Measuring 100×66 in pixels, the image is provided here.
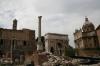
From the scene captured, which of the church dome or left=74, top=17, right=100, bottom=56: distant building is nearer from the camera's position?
left=74, top=17, right=100, bottom=56: distant building

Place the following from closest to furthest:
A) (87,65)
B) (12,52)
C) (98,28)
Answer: (87,65) < (12,52) < (98,28)

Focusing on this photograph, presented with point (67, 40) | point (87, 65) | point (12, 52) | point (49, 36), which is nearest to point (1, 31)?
point (12, 52)

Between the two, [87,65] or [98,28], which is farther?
[98,28]

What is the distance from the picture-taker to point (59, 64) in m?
32.5

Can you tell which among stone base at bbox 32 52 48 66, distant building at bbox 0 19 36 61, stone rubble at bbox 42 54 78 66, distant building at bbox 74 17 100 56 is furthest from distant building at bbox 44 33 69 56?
stone rubble at bbox 42 54 78 66

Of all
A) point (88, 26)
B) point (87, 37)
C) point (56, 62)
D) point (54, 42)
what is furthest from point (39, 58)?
point (88, 26)

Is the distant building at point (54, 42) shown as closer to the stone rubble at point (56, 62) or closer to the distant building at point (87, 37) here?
the distant building at point (87, 37)

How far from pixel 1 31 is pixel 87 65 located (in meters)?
29.4

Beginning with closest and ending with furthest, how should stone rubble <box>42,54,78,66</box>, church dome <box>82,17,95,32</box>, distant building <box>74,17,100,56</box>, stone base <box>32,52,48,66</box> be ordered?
1. stone rubble <box>42,54,78,66</box>
2. stone base <box>32,52,48,66</box>
3. distant building <box>74,17,100,56</box>
4. church dome <box>82,17,95,32</box>

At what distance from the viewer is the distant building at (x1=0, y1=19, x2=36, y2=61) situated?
51737mm

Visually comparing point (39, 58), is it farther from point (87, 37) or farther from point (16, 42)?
point (87, 37)

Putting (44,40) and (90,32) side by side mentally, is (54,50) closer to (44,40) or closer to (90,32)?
(44,40)

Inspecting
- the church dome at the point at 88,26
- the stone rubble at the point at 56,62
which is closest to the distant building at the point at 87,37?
the church dome at the point at 88,26

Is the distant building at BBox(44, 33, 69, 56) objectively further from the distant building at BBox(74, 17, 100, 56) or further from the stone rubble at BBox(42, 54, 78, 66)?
the stone rubble at BBox(42, 54, 78, 66)
